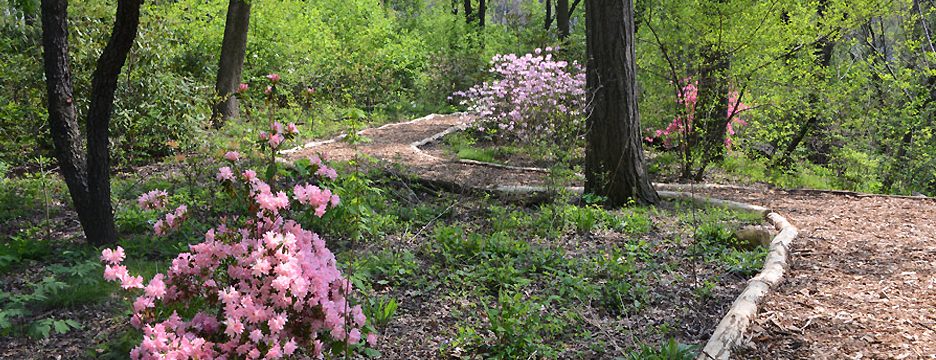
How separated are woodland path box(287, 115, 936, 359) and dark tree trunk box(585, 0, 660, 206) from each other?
115 centimetres

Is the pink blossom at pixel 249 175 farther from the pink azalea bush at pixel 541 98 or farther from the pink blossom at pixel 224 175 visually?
the pink azalea bush at pixel 541 98

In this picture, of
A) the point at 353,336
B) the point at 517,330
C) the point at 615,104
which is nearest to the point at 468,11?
the point at 615,104

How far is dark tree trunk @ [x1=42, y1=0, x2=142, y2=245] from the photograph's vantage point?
169 inches

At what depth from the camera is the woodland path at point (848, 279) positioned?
3.24 metres

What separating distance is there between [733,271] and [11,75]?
24.6ft

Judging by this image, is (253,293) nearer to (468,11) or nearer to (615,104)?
(615,104)

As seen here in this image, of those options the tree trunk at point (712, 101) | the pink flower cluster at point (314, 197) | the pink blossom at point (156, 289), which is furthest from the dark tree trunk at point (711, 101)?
the pink blossom at point (156, 289)

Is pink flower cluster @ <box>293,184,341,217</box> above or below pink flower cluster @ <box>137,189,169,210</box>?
above

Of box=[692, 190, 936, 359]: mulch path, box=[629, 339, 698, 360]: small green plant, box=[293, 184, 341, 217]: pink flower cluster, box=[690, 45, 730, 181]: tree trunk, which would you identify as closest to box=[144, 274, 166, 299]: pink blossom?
box=[293, 184, 341, 217]: pink flower cluster

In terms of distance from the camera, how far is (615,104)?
6.33m

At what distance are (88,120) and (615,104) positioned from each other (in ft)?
14.2

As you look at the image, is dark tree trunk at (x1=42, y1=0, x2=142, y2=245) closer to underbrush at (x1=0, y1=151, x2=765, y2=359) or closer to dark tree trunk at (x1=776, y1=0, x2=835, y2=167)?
underbrush at (x1=0, y1=151, x2=765, y2=359)

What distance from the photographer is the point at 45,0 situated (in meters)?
4.36

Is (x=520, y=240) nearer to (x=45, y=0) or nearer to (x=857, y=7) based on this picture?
(x=45, y=0)
